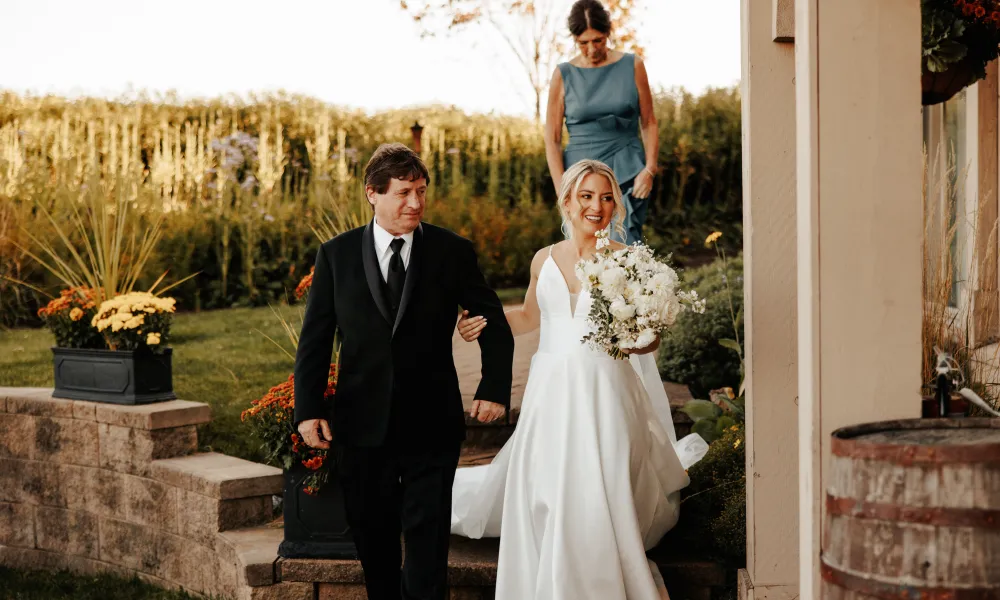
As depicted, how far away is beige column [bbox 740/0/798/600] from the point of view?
3764mm

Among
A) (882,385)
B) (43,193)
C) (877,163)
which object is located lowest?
(882,385)

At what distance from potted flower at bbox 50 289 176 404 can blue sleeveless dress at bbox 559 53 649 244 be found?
2480mm

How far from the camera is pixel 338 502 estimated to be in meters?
4.61

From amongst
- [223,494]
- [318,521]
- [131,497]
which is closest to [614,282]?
[318,521]

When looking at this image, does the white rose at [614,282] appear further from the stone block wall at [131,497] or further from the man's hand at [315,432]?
the stone block wall at [131,497]

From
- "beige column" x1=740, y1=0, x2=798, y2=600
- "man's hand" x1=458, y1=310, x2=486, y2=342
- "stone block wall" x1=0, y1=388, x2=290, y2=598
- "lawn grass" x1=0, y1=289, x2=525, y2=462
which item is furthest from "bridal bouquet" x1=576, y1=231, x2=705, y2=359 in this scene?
"lawn grass" x1=0, y1=289, x2=525, y2=462

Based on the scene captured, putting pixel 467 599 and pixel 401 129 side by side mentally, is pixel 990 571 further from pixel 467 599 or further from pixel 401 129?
pixel 401 129

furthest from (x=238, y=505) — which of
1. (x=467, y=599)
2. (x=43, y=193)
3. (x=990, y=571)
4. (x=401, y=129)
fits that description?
(x=401, y=129)

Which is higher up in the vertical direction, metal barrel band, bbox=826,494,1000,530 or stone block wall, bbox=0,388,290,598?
metal barrel band, bbox=826,494,1000,530

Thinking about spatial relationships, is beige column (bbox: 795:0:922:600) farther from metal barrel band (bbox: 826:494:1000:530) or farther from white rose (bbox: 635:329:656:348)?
white rose (bbox: 635:329:656:348)

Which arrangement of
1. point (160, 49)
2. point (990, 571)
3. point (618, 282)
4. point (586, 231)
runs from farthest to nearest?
point (160, 49), point (586, 231), point (618, 282), point (990, 571)

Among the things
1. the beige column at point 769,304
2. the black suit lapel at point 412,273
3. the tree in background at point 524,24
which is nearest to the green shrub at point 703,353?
the beige column at point 769,304

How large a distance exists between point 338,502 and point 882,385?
2567 mm

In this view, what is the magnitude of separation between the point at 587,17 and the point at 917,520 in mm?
3510
